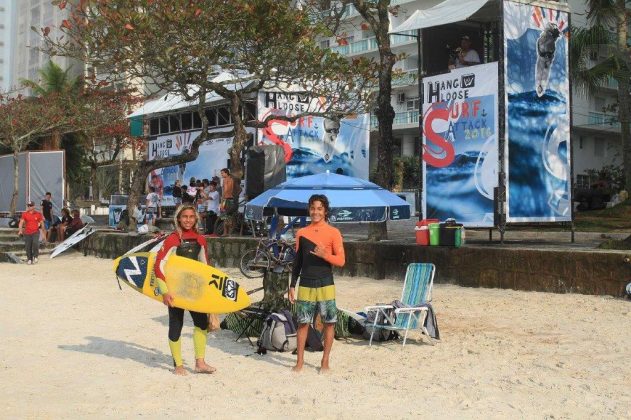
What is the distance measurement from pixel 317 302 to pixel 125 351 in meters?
2.66

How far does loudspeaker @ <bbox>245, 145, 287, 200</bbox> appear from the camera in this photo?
64.5 ft

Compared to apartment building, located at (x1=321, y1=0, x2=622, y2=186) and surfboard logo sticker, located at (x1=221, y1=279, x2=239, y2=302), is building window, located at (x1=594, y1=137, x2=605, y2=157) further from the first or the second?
surfboard logo sticker, located at (x1=221, y1=279, x2=239, y2=302)

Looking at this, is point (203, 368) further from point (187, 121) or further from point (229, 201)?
point (187, 121)

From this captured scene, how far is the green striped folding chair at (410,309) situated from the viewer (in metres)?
8.59

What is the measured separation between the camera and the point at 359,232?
22.1 m

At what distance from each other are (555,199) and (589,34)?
14238 millimetres

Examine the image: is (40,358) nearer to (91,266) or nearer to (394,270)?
(394,270)

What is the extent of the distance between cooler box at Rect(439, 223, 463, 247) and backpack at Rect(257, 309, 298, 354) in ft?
18.6

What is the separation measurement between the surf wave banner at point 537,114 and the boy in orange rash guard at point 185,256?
7869mm

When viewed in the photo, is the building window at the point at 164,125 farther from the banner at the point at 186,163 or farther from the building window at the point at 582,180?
the building window at the point at 582,180

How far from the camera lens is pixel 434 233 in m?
13.8

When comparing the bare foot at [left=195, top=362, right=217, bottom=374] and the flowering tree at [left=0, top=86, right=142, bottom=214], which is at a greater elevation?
the flowering tree at [left=0, top=86, right=142, bottom=214]

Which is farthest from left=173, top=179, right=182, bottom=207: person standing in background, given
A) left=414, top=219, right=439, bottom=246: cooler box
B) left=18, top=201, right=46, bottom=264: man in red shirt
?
left=414, top=219, right=439, bottom=246: cooler box

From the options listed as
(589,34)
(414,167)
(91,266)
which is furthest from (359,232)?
(414,167)
